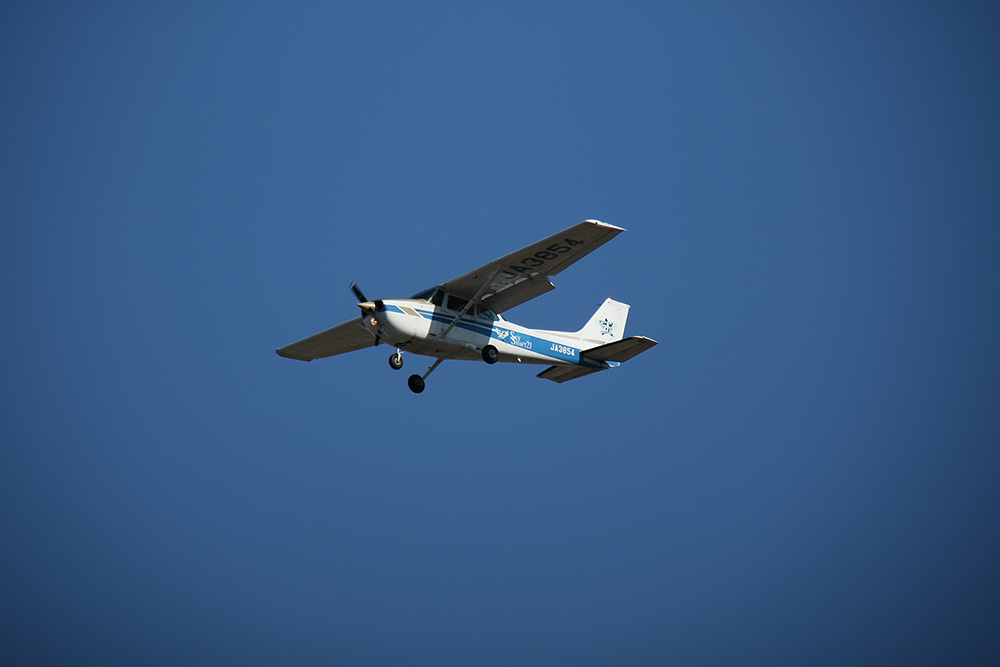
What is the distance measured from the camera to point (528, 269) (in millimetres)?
19312

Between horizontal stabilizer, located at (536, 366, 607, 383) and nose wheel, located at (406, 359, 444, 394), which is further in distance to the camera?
horizontal stabilizer, located at (536, 366, 607, 383)

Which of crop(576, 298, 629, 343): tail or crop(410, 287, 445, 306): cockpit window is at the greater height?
crop(576, 298, 629, 343): tail

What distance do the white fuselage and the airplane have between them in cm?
2

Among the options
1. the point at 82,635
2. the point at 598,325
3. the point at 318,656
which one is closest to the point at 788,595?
the point at 318,656

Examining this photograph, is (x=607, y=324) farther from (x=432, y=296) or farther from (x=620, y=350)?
(x=432, y=296)

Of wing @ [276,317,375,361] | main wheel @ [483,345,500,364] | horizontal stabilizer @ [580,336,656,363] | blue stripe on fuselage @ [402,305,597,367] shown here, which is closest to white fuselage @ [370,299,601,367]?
blue stripe on fuselage @ [402,305,597,367]

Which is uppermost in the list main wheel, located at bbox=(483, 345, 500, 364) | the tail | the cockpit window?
the tail

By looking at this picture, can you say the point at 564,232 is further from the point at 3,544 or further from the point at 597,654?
the point at 3,544

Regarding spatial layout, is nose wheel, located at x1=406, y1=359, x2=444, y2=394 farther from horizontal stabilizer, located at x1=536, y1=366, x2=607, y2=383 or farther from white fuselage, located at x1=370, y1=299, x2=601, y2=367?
horizontal stabilizer, located at x1=536, y1=366, x2=607, y2=383

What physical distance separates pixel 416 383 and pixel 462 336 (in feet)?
4.80

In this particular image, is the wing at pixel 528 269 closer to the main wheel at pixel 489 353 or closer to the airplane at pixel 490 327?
the airplane at pixel 490 327

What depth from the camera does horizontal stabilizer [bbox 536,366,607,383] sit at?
22.3m

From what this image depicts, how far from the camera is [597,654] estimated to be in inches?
3049

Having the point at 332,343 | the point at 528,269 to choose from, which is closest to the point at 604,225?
the point at 528,269
